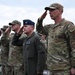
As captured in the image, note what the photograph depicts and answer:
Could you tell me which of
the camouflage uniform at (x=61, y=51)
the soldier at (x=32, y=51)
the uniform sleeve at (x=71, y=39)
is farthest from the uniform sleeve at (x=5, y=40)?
the uniform sleeve at (x=71, y=39)

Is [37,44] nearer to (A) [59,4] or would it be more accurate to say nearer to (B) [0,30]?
(A) [59,4]

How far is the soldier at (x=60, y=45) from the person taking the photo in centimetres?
594

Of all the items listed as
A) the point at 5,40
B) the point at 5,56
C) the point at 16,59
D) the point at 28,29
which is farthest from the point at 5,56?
the point at 28,29

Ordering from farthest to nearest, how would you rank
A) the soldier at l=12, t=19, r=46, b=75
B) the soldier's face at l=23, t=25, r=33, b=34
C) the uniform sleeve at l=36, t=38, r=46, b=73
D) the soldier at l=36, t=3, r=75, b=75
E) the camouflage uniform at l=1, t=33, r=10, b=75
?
the camouflage uniform at l=1, t=33, r=10, b=75 → the soldier's face at l=23, t=25, r=33, b=34 → the soldier at l=12, t=19, r=46, b=75 → the uniform sleeve at l=36, t=38, r=46, b=73 → the soldier at l=36, t=3, r=75, b=75

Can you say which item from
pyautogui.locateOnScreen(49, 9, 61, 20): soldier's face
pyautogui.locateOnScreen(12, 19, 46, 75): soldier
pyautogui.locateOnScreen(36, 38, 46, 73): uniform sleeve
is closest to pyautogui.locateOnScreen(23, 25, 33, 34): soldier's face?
pyautogui.locateOnScreen(12, 19, 46, 75): soldier

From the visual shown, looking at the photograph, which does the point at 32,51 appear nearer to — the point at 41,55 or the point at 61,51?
the point at 41,55

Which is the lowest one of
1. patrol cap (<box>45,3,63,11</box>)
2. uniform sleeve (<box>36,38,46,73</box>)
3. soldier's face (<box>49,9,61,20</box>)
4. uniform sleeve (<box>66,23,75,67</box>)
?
uniform sleeve (<box>36,38,46,73</box>)

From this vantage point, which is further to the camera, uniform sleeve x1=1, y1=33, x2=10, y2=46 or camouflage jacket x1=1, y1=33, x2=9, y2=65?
camouflage jacket x1=1, y1=33, x2=9, y2=65

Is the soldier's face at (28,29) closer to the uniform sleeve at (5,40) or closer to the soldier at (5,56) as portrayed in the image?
the uniform sleeve at (5,40)

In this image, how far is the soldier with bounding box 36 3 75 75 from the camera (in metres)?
5.94

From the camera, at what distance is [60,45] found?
5.98m

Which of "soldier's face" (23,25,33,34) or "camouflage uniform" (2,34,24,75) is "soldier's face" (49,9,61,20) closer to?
"soldier's face" (23,25,33,34)

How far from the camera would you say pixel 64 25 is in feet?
19.6

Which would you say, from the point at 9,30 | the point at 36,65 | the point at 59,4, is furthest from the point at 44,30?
the point at 9,30
